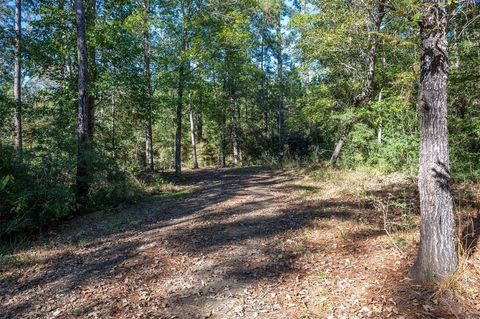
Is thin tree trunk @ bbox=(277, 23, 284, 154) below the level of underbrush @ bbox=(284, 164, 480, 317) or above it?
above

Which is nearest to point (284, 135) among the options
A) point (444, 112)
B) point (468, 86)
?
point (468, 86)

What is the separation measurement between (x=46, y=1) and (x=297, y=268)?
1453 centimetres

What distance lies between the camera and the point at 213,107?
66.2 feet

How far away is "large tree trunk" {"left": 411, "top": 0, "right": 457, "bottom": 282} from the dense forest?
0.5 inches

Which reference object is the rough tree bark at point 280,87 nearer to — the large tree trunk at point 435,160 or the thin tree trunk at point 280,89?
the thin tree trunk at point 280,89

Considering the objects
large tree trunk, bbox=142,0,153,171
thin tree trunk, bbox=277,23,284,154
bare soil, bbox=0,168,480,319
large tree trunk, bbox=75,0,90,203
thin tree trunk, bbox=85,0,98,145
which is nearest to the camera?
bare soil, bbox=0,168,480,319

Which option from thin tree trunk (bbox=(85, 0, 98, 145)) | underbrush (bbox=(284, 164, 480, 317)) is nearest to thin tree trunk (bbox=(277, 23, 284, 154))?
underbrush (bbox=(284, 164, 480, 317))

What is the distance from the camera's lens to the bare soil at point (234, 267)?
12.1ft

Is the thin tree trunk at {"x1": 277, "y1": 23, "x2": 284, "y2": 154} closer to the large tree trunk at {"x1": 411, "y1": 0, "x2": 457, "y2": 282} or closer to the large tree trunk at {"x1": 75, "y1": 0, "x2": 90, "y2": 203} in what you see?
the large tree trunk at {"x1": 75, "y1": 0, "x2": 90, "y2": 203}

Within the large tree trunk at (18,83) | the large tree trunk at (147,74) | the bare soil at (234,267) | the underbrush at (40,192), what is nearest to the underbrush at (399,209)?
the bare soil at (234,267)

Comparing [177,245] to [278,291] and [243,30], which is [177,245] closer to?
[278,291]

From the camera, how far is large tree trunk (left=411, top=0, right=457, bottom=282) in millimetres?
3482

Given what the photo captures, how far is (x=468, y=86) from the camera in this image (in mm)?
8195

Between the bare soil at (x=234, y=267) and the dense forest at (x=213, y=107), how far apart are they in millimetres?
135
